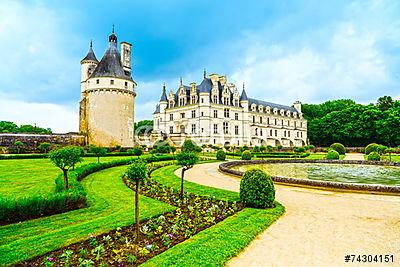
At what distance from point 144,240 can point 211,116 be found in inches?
1554

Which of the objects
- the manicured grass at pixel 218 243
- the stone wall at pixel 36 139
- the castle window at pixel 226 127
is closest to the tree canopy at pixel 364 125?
the castle window at pixel 226 127

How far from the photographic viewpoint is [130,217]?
577 centimetres

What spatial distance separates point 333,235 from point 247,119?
1756 inches

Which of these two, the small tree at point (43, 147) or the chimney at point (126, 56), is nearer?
the small tree at point (43, 147)

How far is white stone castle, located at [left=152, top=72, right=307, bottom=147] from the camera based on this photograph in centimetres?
4331

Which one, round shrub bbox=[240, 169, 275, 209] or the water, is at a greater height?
round shrub bbox=[240, 169, 275, 209]

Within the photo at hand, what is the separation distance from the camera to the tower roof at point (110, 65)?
3259cm

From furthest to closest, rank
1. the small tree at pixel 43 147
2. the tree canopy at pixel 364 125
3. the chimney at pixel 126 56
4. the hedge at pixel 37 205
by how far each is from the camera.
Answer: the tree canopy at pixel 364 125 < the chimney at pixel 126 56 < the small tree at pixel 43 147 < the hedge at pixel 37 205

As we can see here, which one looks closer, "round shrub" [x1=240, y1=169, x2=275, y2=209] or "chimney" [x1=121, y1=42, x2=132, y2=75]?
"round shrub" [x1=240, y1=169, x2=275, y2=209]

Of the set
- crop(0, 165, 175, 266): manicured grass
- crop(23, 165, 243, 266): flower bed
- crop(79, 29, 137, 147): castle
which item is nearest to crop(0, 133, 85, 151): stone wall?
crop(79, 29, 137, 147): castle

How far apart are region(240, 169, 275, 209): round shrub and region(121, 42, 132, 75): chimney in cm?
3768

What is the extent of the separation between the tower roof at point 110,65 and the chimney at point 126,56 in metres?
5.33

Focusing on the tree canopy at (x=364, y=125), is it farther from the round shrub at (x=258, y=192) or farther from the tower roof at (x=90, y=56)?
the round shrub at (x=258, y=192)

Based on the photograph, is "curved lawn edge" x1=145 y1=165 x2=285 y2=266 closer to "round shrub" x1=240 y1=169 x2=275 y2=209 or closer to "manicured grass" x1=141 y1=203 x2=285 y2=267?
"manicured grass" x1=141 y1=203 x2=285 y2=267
